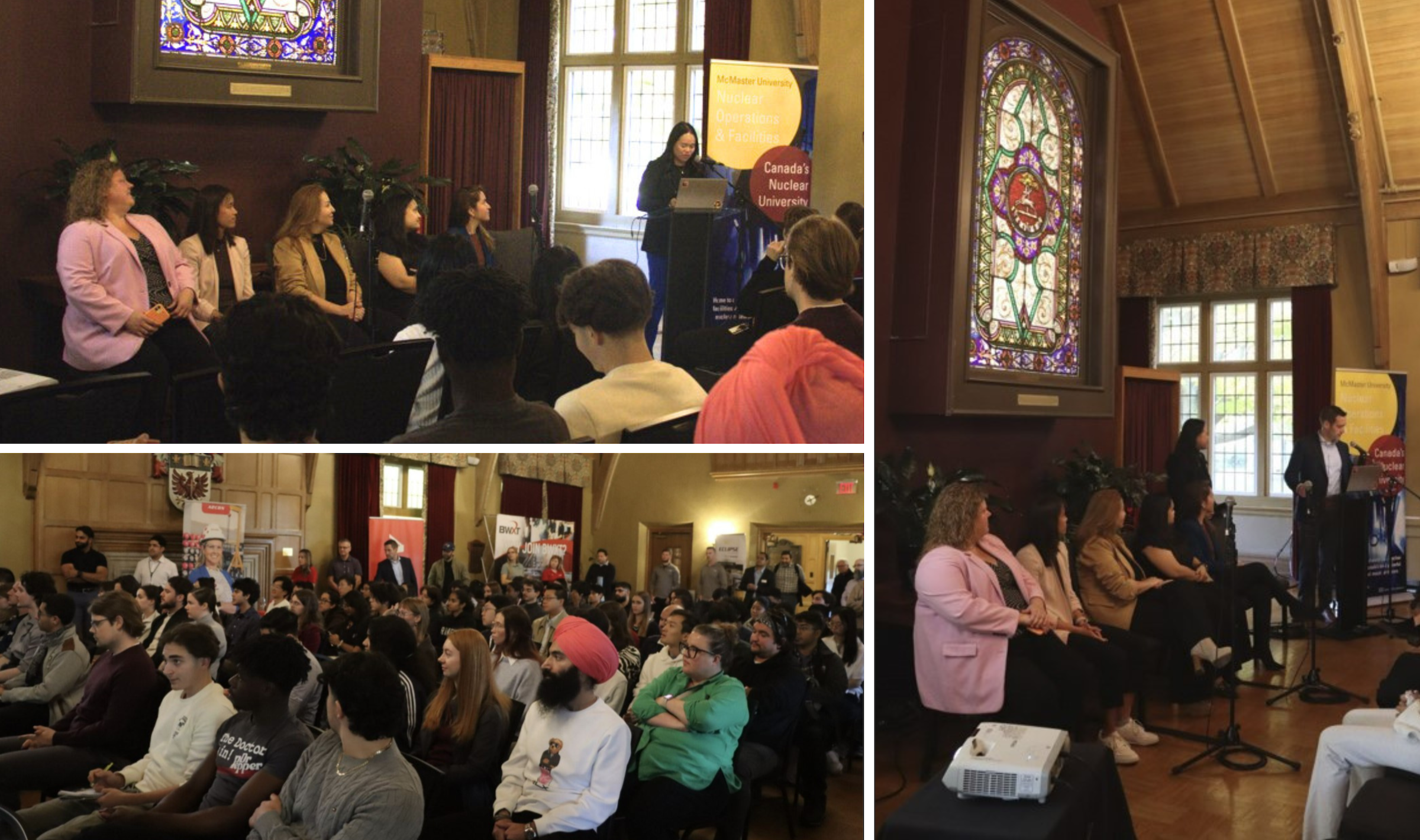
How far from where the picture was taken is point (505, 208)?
2.60 metres

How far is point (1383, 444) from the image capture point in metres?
8.69

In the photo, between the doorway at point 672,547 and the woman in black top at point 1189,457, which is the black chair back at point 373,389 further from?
the woman in black top at point 1189,457

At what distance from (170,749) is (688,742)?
1.01 metres

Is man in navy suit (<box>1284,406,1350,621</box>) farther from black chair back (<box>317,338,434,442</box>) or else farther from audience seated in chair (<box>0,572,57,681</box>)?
audience seated in chair (<box>0,572,57,681</box>)

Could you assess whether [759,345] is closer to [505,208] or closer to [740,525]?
[740,525]

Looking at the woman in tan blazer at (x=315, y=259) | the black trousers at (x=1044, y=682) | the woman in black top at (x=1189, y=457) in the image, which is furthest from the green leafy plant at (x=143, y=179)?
the woman in black top at (x=1189, y=457)

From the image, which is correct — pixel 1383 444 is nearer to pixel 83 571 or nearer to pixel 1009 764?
pixel 1009 764

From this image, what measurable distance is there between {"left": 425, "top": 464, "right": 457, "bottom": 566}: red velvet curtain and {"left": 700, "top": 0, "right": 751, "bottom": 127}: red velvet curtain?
0.99 metres

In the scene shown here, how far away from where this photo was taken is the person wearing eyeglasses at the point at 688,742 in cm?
235

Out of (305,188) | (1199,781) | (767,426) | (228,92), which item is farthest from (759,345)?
(1199,781)

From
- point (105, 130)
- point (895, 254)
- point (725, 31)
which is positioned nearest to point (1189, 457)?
point (895, 254)

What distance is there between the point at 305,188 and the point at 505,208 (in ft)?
1.37

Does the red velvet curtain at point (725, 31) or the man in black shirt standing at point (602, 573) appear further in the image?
the red velvet curtain at point (725, 31)

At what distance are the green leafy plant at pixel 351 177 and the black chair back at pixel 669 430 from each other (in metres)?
0.71
